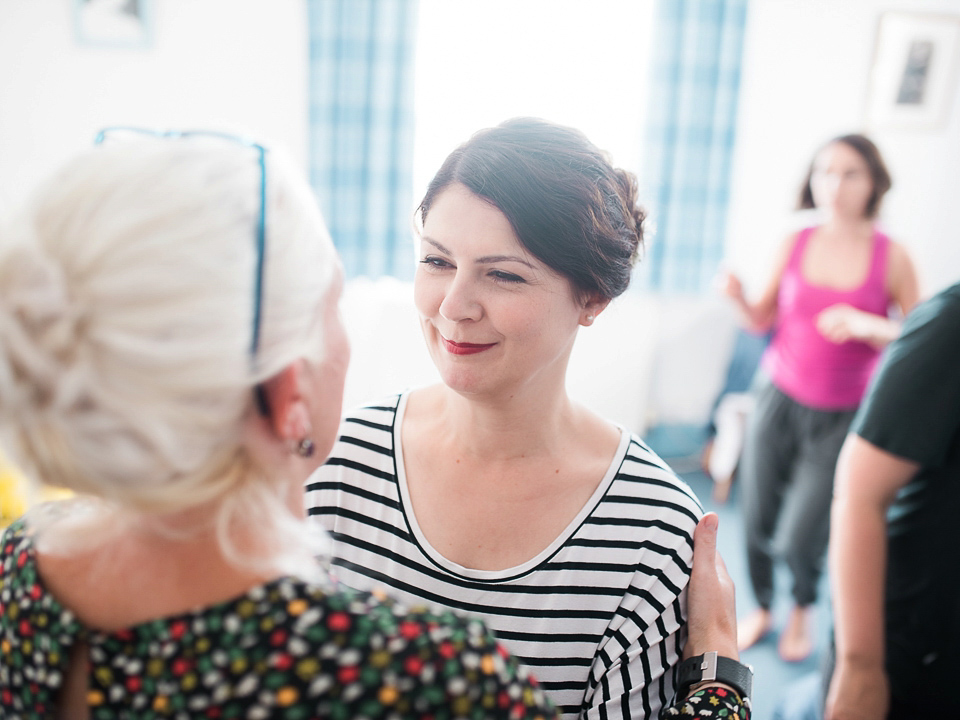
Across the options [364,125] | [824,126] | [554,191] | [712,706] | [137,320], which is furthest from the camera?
[824,126]

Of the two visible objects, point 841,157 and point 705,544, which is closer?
point 705,544

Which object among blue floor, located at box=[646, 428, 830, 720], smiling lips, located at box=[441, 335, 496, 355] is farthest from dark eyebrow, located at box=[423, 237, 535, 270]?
blue floor, located at box=[646, 428, 830, 720]

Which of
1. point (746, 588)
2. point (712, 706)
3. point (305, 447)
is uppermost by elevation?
point (305, 447)

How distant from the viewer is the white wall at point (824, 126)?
350 centimetres

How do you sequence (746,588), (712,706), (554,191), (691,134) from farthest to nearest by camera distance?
(691,134)
(746,588)
(554,191)
(712,706)

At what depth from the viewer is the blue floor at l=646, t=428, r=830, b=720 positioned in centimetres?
223

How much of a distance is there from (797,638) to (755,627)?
0.46ft

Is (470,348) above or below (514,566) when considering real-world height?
above

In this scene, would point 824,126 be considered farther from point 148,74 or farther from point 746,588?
point 148,74

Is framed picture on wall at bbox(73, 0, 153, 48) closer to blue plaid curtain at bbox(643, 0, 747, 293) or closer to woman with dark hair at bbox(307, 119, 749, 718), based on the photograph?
blue plaid curtain at bbox(643, 0, 747, 293)

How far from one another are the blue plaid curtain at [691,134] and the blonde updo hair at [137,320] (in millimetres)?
2995

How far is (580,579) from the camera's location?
95 cm

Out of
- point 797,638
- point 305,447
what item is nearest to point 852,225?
point 797,638

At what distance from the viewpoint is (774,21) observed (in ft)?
11.5
